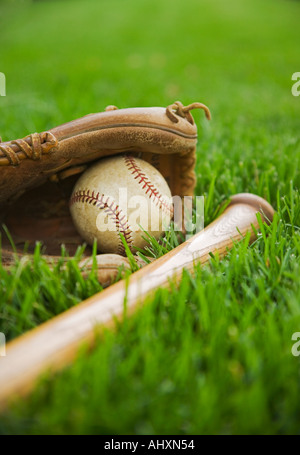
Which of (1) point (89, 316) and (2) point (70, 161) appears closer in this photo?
(1) point (89, 316)

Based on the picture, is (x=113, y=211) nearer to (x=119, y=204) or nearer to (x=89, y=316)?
(x=119, y=204)

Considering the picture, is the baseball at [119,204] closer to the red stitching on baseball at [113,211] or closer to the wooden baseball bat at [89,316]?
the red stitching on baseball at [113,211]

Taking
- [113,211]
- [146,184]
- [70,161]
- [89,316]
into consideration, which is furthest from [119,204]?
[89,316]

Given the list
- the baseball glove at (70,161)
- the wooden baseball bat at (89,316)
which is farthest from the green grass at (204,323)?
the baseball glove at (70,161)

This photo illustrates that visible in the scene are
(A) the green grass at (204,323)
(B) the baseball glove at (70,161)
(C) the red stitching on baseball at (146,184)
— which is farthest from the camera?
(C) the red stitching on baseball at (146,184)

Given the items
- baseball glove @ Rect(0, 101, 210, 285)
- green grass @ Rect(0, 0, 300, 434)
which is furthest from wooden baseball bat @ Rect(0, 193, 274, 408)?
baseball glove @ Rect(0, 101, 210, 285)

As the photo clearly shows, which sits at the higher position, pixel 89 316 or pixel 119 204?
pixel 119 204

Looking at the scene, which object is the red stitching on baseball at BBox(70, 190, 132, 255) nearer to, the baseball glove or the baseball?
the baseball

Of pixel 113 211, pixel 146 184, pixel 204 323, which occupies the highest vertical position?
pixel 146 184
